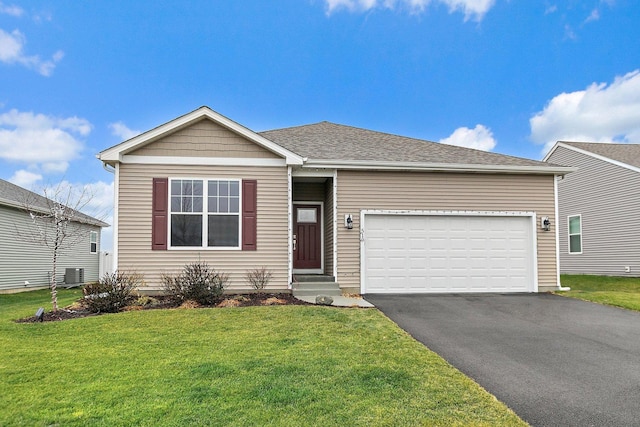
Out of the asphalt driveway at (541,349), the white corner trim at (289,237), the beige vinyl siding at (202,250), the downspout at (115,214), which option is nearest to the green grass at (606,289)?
the asphalt driveway at (541,349)

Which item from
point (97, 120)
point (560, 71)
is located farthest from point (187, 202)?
point (560, 71)

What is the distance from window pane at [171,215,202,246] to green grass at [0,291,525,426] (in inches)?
126

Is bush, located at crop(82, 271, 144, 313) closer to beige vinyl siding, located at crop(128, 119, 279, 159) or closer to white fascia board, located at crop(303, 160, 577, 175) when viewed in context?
beige vinyl siding, located at crop(128, 119, 279, 159)

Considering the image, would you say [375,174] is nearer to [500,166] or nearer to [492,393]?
[500,166]

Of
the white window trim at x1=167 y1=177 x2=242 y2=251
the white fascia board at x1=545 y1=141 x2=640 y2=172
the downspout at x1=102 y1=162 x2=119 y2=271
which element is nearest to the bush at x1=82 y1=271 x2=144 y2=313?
the downspout at x1=102 y1=162 x2=119 y2=271

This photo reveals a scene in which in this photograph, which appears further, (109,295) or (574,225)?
(574,225)

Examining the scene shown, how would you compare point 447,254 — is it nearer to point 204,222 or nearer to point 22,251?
point 204,222

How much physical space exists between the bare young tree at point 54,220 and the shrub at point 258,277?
398 cm

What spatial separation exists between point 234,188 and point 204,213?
95 cm

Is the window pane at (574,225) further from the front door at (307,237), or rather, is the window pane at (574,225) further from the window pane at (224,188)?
the window pane at (224,188)

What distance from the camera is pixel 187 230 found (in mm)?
9719

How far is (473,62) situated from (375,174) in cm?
839

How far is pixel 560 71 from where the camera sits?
1573 centimetres

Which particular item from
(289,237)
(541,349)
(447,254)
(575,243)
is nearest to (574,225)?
(575,243)
